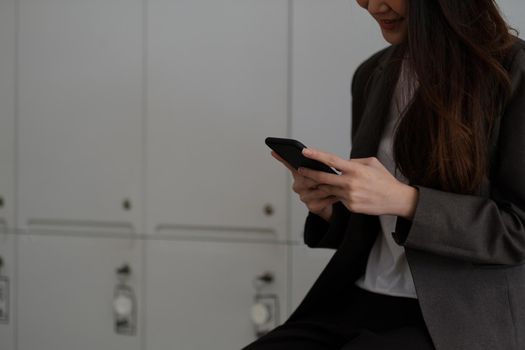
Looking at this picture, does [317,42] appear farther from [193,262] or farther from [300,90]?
[193,262]

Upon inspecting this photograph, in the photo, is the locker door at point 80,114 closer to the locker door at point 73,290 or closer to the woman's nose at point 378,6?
the locker door at point 73,290

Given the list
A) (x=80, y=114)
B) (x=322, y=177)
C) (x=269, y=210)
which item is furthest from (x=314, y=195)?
(x=80, y=114)

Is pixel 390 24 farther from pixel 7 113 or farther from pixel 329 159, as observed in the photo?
pixel 7 113

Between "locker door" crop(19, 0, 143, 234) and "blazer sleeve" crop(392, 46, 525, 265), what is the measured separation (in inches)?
41.9

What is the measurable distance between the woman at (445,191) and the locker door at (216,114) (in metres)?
0.61

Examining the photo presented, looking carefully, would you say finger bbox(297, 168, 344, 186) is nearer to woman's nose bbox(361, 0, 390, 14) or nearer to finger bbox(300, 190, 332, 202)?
finger bbox(300, 190, 332, 202)

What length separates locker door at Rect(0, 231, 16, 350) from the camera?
1.95m

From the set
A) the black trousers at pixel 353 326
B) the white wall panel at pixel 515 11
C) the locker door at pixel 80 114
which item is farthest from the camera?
the locker door at pixel 80 114

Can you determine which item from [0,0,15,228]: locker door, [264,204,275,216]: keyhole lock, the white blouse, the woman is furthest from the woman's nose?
[0,0,15,228]: locker door

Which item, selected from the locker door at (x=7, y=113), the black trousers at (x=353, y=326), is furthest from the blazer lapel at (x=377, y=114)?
the locker door at (x=7, y=113)

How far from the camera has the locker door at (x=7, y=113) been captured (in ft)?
6.35

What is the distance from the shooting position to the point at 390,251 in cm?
106

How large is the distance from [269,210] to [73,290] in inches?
25.5

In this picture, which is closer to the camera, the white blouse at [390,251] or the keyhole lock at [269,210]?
the white blouse at [390,251]
